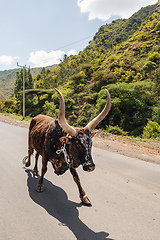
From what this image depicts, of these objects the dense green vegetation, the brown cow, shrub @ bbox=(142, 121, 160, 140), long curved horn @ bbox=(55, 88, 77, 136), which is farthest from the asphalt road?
shrub @ bbox=(142, 121, 160, 140)

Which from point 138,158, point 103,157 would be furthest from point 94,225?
point 138,158

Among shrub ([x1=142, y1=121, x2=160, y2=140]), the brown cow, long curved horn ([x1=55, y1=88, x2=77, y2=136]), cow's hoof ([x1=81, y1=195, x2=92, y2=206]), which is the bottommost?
shrub ([x1=142, y1=121, x2=160, y2=140])

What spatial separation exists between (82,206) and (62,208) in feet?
1.15

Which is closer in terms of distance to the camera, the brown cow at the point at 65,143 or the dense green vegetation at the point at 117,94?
the brown cow at the point at 65,143

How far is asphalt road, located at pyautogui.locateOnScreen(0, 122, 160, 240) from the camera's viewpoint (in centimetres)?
236

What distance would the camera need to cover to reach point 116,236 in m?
2.29

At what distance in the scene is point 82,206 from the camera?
9.57 feet

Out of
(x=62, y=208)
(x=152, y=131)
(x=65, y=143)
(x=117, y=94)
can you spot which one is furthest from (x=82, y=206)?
(x=117, y=94)

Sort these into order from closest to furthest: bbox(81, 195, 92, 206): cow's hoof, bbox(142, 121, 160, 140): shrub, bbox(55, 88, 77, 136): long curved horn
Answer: bbox(55, 88, 77, 136): long curved horn < bbox(81, 195, 92, 206): cow's hoof < bbox(142, 121, 160, 140): shrub

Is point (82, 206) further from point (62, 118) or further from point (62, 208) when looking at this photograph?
point (62, 118)

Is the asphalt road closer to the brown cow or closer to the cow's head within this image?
the brown cow

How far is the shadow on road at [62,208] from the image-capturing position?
7.63 feet

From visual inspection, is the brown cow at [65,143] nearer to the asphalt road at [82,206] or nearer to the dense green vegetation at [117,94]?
the asphalt road at [82,206]

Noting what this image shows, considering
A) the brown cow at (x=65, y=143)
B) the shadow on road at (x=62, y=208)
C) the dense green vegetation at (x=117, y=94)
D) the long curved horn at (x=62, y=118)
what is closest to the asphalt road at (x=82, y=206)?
the shadow on road at (x=62, y=208)
